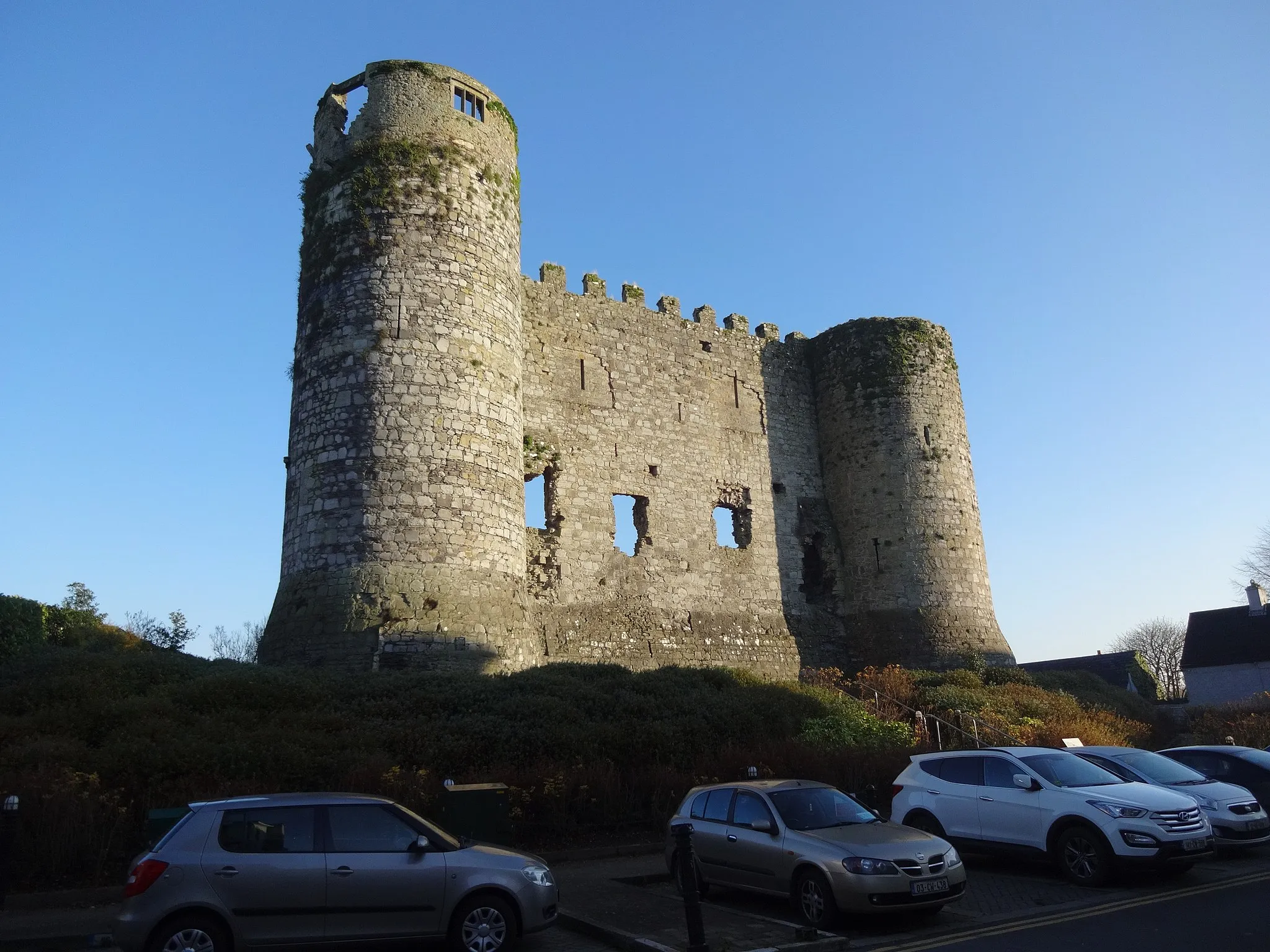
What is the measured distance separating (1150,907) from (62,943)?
9003 millimetres

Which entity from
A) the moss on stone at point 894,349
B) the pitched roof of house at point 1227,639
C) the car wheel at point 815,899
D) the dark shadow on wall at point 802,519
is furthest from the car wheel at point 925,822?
the pitched roof of house at point 1227,639

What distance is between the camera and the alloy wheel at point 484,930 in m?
6.70

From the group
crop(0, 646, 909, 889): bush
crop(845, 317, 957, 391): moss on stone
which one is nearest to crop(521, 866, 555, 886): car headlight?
crop(0, 646, 909, 889): bush

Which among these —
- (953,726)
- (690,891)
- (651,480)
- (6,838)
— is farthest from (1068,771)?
(651,480)

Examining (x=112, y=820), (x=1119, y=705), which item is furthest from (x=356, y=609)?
(x=1119, y=705)

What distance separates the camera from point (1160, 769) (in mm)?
11352

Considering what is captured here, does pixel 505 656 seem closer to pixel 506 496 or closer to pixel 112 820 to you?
pixel 506 496

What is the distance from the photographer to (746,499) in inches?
969

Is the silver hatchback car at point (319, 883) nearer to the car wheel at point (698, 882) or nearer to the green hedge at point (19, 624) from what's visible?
the car wheel at point (698, 882)

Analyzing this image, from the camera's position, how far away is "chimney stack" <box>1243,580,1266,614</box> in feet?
126

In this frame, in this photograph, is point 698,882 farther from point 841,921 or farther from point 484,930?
point 484,930

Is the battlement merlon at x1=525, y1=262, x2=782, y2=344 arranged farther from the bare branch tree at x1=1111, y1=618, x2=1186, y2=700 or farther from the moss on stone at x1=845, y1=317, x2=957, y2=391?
the bare branch tree at x1=1111, y1=618, x2=1186, y2=700

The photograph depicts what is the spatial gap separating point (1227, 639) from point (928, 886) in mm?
37910

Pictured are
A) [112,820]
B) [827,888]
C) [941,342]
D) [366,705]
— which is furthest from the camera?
[941,342]
